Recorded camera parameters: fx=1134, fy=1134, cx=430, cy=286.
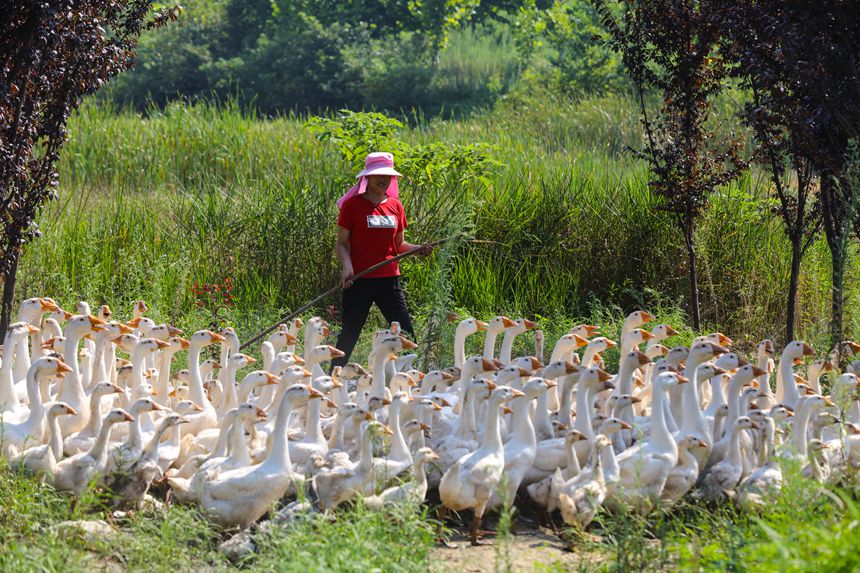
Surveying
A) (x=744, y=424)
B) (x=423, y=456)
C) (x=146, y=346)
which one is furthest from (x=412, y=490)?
(x=146, y=346)

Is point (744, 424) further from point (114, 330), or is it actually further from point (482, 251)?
point (482, 251)

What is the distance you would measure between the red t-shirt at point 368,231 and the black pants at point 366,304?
10 centimetres

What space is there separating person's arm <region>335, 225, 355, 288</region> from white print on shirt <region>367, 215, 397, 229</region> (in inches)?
8.2

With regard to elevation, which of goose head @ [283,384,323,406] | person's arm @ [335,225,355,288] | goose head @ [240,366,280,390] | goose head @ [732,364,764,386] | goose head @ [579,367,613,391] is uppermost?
person's arm @ [335,225,355,288]

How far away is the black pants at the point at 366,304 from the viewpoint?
9.09m

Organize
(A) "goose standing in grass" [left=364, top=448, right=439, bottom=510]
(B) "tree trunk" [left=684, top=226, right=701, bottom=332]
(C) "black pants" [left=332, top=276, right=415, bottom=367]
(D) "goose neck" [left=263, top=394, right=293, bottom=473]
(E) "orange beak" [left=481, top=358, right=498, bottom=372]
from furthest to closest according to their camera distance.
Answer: (B) "tree trunk" [left=684, top=226, right=701, bottom=332]
(C) "black pants" [left=332, top=276, right=415, bottom=367]
(E) "orange beak" [left=481, top=358, right=498, bottom=372]
(D) "goose neck" [left=263, top=394, right=293, bottom=473]
(A) "goose standing in grass" [left=364, top=448, right=439, bottom=510]

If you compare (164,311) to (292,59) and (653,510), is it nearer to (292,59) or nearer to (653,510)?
(653,510)

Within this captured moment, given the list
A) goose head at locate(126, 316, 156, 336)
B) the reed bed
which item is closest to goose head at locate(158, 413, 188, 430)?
goose head at locate(126, 316, 156, 336)

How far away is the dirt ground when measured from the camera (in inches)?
222

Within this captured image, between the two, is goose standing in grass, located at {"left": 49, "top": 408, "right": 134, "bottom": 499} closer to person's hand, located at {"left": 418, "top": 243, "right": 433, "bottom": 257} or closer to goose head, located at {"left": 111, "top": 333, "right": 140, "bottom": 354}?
goose head, located at {"left": 111, "top": 333, "right": 140, "bottom": 354}

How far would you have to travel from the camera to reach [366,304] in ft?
30.0

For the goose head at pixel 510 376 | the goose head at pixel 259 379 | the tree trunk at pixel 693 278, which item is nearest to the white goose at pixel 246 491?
the goose head at pixel 259 379

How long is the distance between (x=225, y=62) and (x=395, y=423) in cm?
2403

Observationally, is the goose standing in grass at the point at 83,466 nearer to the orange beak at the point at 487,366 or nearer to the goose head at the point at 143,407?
the goose head at the point at 143,407
